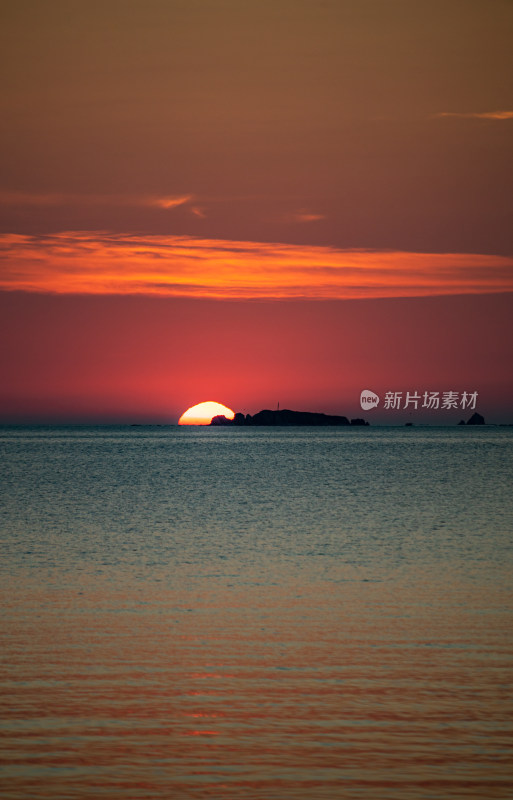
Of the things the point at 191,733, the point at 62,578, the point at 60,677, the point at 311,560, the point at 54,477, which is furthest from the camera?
the point at 54,477

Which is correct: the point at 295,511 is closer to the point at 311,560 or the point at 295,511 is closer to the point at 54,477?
the point at 311,560

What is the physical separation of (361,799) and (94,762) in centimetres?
331

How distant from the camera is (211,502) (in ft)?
176

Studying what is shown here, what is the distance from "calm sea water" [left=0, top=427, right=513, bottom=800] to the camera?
11.1m

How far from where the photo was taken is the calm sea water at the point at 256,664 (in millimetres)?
11078

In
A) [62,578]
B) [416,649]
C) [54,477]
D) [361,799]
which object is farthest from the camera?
[54,477]

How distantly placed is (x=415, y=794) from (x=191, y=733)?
3295 mm

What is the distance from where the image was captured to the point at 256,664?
15.9 metres

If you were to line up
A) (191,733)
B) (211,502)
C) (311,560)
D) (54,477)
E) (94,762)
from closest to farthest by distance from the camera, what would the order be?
1. (94,762)
2. (191,733)
3. (311,560)
4. (211,502)
5. (54,477)

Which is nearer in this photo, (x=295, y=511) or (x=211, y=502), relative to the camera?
(x=295, y=511)

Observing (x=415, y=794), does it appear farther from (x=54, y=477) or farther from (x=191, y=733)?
(x=54, y=477)

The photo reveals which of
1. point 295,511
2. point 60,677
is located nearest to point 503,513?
point 295,511

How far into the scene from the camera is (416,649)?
672 inches

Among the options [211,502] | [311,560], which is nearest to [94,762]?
[311,560]
